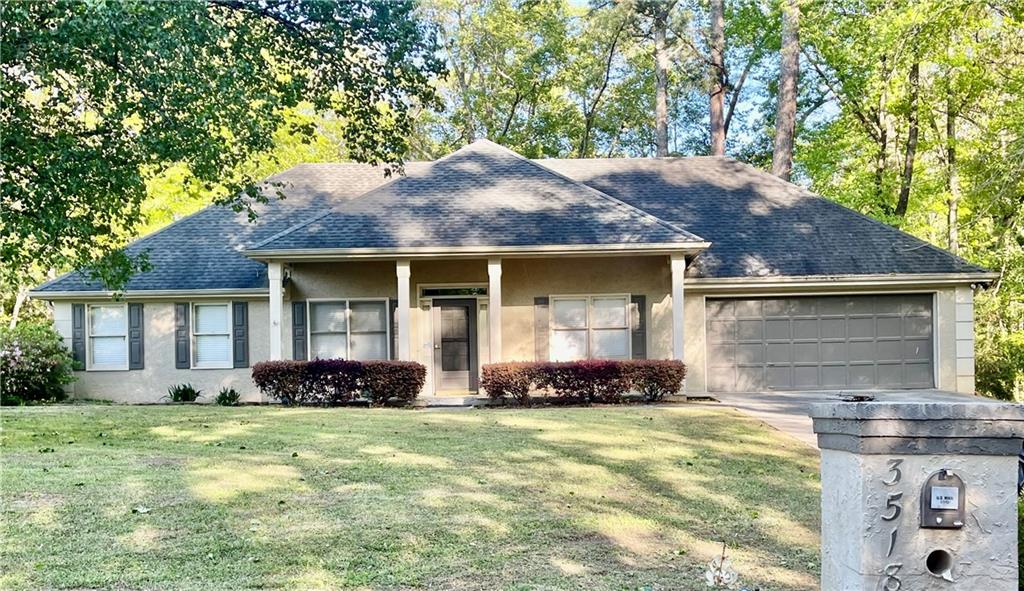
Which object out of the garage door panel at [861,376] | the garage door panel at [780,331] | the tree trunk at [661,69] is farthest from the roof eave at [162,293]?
the tree trunk at [661,69]

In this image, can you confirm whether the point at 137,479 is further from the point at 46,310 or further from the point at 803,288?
the point at 46,310

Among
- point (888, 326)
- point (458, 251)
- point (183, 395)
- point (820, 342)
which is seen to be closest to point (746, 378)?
point (820, 342)

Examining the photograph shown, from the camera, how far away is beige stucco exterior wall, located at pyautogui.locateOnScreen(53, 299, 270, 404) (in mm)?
16766

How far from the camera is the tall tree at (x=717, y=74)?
1033 inches

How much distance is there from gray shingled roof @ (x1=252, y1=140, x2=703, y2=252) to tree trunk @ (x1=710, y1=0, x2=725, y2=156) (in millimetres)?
11917

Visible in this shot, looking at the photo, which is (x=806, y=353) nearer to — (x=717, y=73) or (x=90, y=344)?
(x=717, y=73)

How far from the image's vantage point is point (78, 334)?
1684 centimetres

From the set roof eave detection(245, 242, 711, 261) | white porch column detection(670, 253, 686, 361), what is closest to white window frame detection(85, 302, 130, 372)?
roof eave detection(245, 242, 711, 261)

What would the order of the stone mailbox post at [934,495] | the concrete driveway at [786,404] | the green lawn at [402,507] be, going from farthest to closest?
the concrete driveway at [786,404] → the green lawn at [402,507] → the stone mailbox post at [934,495]

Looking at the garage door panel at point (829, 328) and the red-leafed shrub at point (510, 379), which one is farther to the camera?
the garage door panel at point (829, 328)

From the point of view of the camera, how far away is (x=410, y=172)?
17.9m

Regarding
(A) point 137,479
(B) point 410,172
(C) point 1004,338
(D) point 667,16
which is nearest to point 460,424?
(A) point 137,479

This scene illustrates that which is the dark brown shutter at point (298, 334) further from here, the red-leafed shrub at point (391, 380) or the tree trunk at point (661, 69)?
the tree trunk at point (661, 69)

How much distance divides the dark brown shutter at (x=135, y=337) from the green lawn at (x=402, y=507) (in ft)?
21.1
